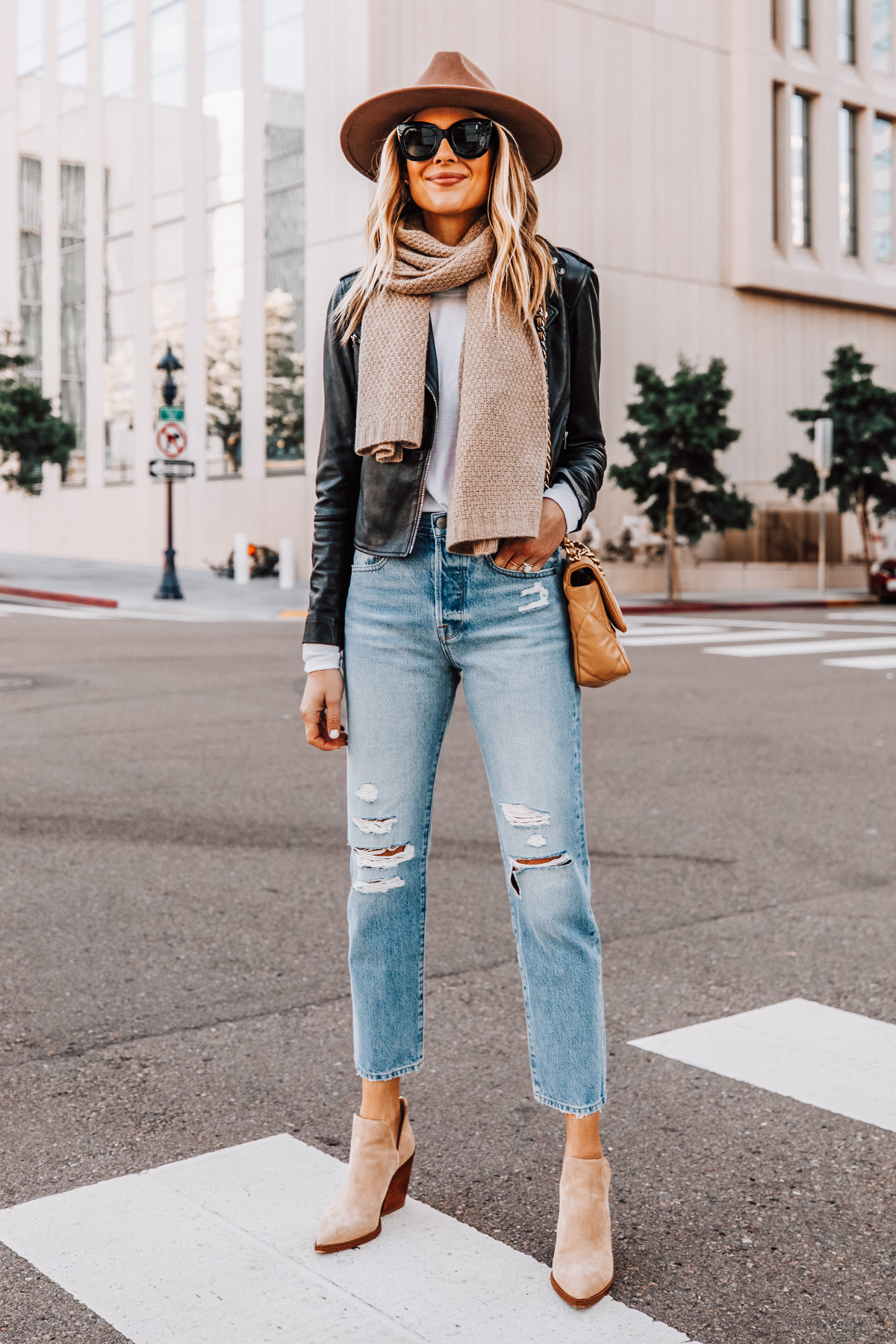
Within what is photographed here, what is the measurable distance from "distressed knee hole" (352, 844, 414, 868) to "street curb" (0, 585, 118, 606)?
66.5 feet

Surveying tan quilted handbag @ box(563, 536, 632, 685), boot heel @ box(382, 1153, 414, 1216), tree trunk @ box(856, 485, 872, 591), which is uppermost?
tree trunk @ box(856, 485, 872, 591)

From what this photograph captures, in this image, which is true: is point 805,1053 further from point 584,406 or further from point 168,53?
point 168,53

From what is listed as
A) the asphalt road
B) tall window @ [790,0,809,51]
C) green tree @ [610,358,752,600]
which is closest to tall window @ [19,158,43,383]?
green tree @ [610,358,752,600]

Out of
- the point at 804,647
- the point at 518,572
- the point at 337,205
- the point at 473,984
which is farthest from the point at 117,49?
the point at 518,572

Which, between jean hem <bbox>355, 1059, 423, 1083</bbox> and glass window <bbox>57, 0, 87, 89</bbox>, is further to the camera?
glass window <bbox>57, 0, 87, 89</bbox>

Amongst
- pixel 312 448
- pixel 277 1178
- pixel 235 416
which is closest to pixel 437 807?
pixel 277 1178

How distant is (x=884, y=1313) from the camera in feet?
7.73

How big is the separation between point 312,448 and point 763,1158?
25.2 m

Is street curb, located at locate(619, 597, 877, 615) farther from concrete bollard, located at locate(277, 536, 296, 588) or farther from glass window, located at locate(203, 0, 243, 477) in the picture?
glass window, located at locate(203, 0, 243, 477)

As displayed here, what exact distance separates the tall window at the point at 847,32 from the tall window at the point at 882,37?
542mm

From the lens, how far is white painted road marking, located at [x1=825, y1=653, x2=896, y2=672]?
43.5 feet

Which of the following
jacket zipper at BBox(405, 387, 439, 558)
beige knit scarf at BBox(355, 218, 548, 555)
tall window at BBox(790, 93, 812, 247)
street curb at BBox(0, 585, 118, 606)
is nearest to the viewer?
beige knit scarf at BBox(355, 218, 548, 555)

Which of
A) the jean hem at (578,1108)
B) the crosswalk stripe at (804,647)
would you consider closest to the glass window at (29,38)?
the crosswalk stripe at (804,647)

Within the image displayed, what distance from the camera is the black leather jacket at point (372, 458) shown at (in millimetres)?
2562
